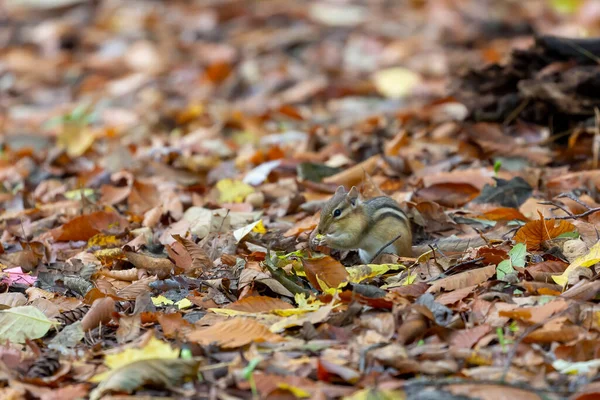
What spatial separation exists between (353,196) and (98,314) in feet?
5.34

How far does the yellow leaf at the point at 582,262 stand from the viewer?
12.4 feet

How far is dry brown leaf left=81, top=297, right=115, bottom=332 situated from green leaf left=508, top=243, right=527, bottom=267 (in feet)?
6.17

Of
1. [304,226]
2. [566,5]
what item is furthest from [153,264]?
[566,5]

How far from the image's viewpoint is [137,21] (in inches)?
460

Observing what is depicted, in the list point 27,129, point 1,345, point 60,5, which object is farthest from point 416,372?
point 60,5

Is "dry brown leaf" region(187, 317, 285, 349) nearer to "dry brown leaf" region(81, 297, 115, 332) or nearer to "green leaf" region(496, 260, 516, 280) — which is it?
"dry brown leaf" region(81, 297, 115, 332)

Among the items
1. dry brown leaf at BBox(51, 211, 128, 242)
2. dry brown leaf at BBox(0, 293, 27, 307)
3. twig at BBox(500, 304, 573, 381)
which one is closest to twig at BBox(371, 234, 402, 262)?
twig at BBox(500, 304, 573, 381)

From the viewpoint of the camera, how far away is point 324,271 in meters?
4.15

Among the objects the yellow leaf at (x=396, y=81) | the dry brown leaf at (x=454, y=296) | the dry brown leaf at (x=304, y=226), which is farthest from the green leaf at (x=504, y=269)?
the yellow leaf at (x=396, y=81)

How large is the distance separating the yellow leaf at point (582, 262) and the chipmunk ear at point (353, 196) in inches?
51.5

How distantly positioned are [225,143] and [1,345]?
Answer: 4014mm

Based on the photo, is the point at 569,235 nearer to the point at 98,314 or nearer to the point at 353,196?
the point at 353,196

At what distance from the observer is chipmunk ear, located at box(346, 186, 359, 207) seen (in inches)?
188

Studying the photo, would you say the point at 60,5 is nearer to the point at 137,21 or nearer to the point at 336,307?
the point at 137,21
